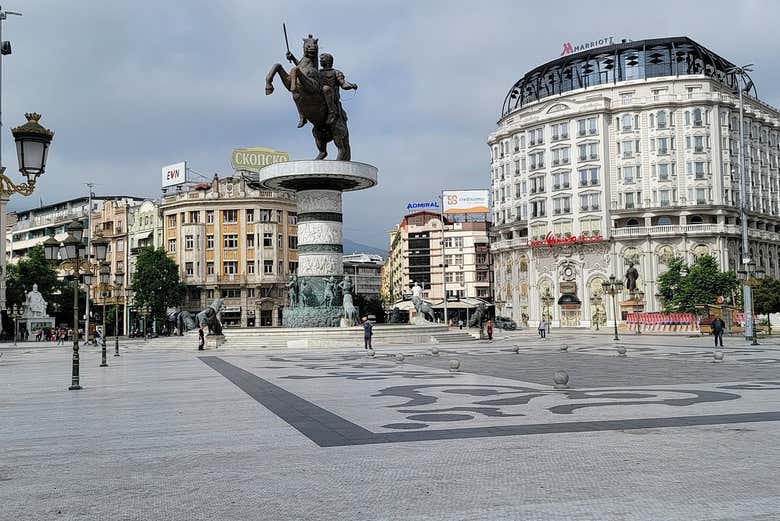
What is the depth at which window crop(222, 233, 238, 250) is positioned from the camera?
93.6 meters

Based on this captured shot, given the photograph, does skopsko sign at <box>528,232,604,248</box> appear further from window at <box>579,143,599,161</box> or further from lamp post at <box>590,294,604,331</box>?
window at <box>579,143,599,161</box>

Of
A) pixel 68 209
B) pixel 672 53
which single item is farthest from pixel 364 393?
pixel 68 209

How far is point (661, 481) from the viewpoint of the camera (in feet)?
27.0

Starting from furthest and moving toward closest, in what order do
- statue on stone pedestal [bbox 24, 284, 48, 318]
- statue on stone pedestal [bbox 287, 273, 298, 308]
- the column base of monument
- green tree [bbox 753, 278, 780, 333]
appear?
1. statue on stone pedestal [bbox 24, 284, 48, 318]
2. green tree [bbox 753, 278, 780, 333]
3. statue on stone pedestal [bbox 287, 273, 298, 308]
4. the column base of monument

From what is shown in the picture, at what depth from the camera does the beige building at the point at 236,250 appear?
92.5 metres

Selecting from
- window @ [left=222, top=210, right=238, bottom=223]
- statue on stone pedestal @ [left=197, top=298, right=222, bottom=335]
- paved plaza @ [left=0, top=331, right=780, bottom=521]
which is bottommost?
paved plaza @ [left=0, top=331, right=780, bottom=521]

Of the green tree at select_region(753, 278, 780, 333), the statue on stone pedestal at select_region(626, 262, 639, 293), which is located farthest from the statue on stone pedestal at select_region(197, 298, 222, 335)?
the statue on stone pedestal at select_region(626, 262, 639, 293)

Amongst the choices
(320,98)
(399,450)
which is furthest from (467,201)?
(399,450)

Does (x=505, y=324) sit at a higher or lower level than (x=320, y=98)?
lower

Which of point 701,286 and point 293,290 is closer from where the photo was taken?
point 293,290

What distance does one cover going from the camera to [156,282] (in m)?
85.2

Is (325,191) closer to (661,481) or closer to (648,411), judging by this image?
(648,411)

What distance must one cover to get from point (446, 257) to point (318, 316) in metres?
83.0

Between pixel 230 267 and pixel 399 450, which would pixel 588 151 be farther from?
pixel 399 450
